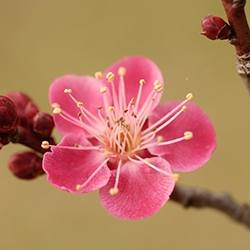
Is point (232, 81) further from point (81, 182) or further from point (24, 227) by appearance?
point (81, 182)

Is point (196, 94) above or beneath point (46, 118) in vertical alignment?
beneath

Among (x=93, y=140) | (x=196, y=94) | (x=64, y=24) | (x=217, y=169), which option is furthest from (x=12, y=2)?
(x=93, y=140)

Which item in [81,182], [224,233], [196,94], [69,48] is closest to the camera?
[81,182]

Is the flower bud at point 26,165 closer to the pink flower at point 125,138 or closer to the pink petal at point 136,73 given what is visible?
the pink flower at point 125,138

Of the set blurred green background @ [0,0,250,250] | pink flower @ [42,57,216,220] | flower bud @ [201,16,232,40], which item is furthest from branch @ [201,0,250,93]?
blurred green background @ [0,0,250,250]

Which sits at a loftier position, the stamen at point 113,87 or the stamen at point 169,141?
the stamen at point 113,87

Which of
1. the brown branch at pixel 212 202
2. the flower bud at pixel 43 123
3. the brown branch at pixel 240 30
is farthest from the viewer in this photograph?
the brown branch at pixel 212 202

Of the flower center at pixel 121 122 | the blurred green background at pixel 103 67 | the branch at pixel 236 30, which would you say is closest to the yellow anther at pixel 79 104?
the flower center at pixel 121 122

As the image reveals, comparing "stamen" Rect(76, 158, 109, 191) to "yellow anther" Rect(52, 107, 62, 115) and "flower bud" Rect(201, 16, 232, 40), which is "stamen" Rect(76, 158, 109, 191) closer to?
"yellow anther" Rect(52, 107, 62, 115)

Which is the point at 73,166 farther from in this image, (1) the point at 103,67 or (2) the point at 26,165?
(1) the point at 103,67
